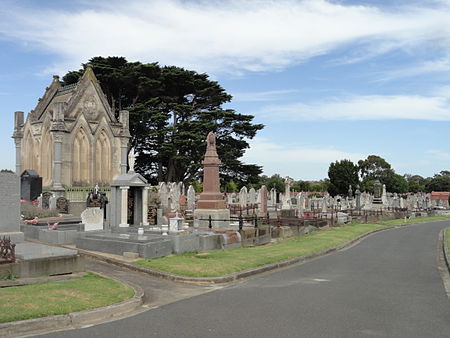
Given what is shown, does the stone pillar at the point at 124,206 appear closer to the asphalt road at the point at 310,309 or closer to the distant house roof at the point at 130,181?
the distant house roof at the point at 130,181

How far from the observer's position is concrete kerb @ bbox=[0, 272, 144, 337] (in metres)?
6.69

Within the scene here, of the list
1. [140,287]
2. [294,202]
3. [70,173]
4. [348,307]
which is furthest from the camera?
[294,202]

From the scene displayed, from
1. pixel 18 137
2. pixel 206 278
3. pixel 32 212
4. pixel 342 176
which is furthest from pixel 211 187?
pixel 342 176

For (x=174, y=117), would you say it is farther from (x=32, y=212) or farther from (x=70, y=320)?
(x=70, y=320)

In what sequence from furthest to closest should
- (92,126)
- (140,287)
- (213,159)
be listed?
1. (92,126)
2. (213,159)
3. (140,287)

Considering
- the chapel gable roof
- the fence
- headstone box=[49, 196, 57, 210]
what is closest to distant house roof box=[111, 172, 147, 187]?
headstone box=[49, 196, 57, 210]

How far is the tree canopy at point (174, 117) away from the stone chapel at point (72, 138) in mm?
9345

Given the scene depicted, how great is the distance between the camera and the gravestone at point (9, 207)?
12023mm

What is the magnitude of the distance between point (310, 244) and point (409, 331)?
11.9m

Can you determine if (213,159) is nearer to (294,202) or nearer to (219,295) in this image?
(219,295)

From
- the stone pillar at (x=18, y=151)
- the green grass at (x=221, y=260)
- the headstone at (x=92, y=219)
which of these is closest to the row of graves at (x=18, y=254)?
the green grass at (x=221, y=260)

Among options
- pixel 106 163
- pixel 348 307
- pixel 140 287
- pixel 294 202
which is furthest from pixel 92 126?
pixel 348 307

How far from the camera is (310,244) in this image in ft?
61.9

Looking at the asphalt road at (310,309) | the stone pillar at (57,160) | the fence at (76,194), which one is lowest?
the asphalt road at (310,309)
